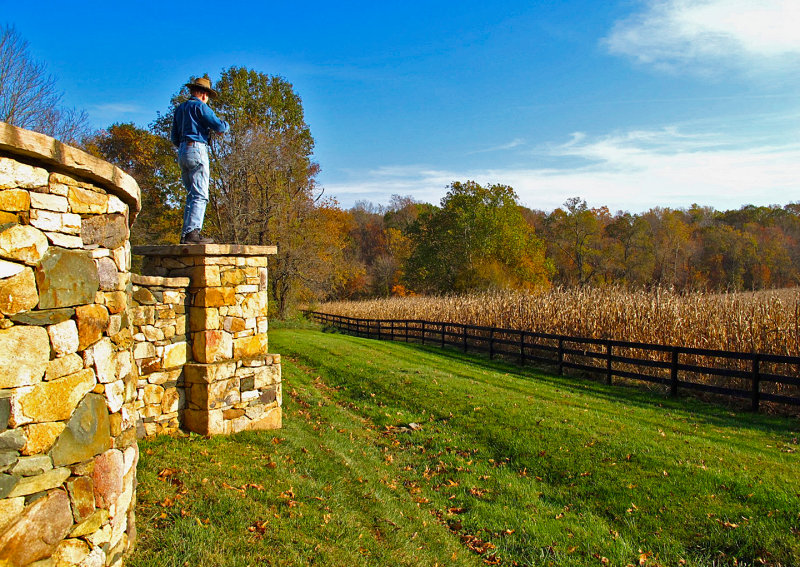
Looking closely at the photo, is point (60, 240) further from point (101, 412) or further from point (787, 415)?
point (787, 415)

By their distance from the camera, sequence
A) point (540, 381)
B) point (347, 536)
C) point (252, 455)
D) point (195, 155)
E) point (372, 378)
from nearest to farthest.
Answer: point (347, 536)
point (252, 455)
point (195, 155)
point (372, 378)
point (540, 381)

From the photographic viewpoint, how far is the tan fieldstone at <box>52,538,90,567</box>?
2.59m

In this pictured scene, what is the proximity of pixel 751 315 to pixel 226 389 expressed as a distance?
39.9 ft

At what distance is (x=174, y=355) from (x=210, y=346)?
0.40 metres

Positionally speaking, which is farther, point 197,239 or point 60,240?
point 197,239

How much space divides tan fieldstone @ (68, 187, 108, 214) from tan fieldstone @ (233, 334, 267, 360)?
3182 millimetres

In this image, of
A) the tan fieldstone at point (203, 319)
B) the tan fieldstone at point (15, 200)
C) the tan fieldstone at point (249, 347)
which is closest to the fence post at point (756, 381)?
the tan fieldstone at point (249, 347)

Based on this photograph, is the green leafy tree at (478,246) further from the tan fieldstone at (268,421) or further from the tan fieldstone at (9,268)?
the tan fieldstone at (9,268)

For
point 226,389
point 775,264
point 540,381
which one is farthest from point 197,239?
point 775,264

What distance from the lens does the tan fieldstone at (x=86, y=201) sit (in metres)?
2.86

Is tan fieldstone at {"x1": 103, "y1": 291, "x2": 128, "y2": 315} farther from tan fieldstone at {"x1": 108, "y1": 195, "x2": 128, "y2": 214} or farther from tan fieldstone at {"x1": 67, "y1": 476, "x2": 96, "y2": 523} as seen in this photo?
tan fieldstone at {"x1": 67, "y1": 476, "x2": 96, "y2": 523}

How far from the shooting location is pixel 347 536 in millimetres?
4258

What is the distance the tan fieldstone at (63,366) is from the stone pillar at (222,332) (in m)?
2.97

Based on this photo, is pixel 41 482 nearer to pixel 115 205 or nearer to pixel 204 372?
pixel 115 205
